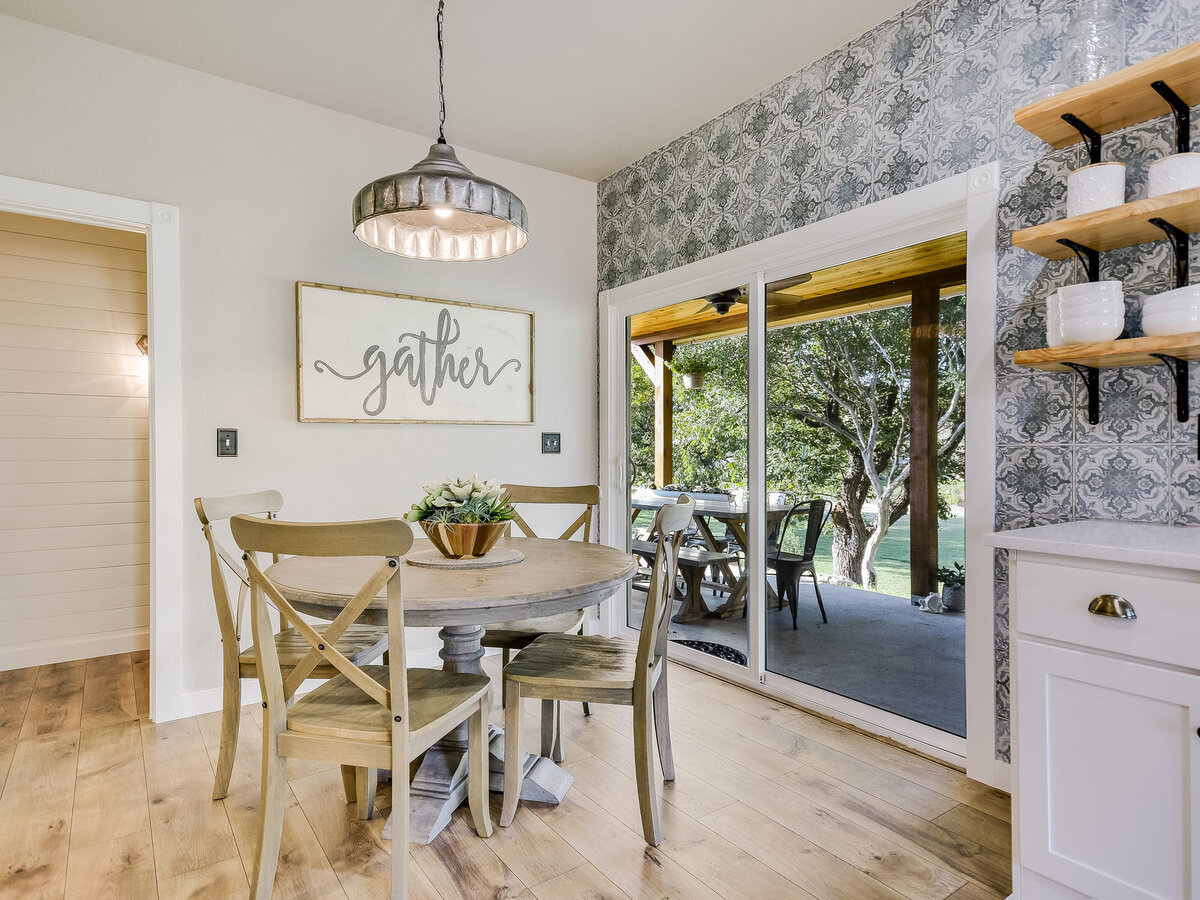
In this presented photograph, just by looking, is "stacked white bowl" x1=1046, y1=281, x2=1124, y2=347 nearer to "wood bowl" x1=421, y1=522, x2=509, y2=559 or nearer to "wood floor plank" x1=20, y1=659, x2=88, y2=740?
"wood bowl" x1=421, y1=522, x2=509, y2=559

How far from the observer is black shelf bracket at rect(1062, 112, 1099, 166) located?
69.5 inches

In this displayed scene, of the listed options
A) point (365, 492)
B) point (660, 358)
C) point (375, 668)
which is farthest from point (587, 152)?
point (375, 668)

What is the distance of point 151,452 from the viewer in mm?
2666

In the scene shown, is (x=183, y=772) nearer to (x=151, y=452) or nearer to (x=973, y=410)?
(x=151, y=452)

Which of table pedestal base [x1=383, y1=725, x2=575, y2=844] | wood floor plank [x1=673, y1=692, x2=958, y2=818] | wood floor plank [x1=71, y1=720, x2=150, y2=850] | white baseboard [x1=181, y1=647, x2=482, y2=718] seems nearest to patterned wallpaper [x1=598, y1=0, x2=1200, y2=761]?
wood floor plank [x1=673, y1=692, x2=958, y2=818]

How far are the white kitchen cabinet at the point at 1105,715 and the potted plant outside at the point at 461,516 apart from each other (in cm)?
138

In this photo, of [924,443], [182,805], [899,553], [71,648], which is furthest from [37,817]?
[924,443]

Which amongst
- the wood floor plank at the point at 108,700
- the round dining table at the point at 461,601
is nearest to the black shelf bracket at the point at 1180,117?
the round dining table at the point at 461,601

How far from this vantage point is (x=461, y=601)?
1.59 meters

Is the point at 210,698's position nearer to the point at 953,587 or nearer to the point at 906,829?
the point at 906,829

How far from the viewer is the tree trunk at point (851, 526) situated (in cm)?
261

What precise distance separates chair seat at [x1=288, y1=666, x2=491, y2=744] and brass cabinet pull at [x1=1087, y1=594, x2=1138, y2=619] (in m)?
1.43

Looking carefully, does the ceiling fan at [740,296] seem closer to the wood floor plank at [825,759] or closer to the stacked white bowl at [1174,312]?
the stacked white bowl at [1174,312]

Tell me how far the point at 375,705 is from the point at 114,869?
0.83 m
